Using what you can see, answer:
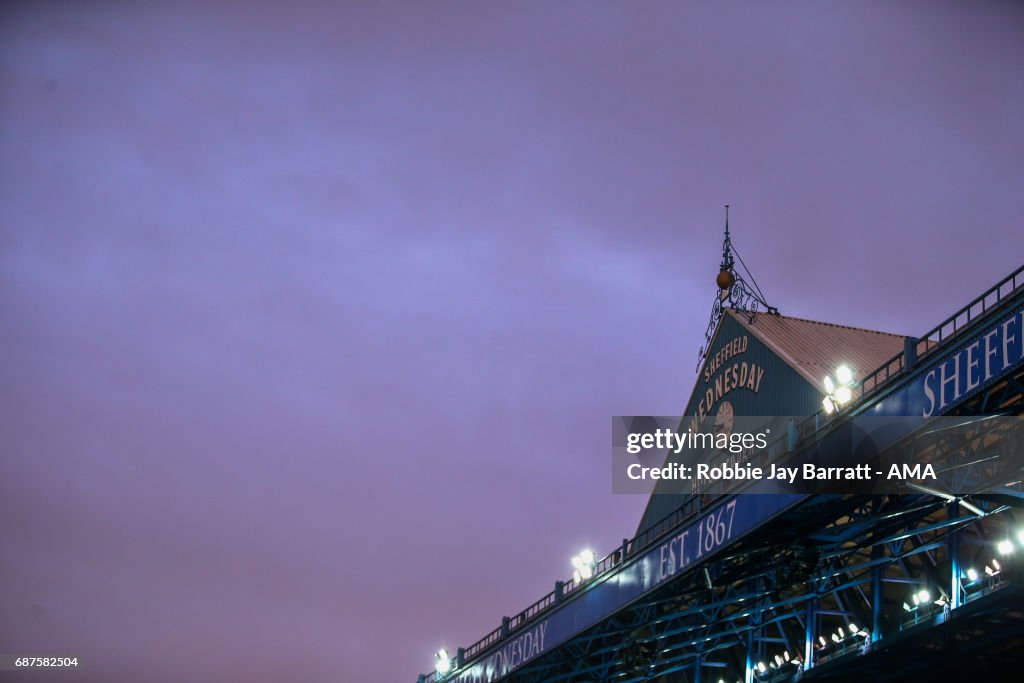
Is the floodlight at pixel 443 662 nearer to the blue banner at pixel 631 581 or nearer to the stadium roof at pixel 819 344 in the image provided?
the blue banner at pixel 631 581

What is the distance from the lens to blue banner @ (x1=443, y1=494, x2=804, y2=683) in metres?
26.1

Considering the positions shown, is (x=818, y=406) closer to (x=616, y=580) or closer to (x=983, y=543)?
(x=616, y=580)

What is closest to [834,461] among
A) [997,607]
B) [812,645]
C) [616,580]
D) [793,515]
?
[793,515]

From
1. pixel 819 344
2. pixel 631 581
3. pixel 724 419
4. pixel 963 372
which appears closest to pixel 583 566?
pixel 631 581

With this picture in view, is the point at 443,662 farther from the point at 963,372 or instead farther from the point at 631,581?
the point at 963,372

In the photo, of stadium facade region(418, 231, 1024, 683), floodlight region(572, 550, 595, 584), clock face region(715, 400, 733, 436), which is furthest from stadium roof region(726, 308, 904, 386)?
floodlight region(572, 550, 595, 584)

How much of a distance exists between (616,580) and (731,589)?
149 inches

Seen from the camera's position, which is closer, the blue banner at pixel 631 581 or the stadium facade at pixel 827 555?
the stadium facade at pixel 827 555

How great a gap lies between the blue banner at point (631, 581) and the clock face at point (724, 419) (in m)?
8.48

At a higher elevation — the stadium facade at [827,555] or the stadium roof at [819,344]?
the stadium roof at [819,344]

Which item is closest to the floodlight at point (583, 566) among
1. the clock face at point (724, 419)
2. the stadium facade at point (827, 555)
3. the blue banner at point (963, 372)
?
the stadium facade at point (827, 555)

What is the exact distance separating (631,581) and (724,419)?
10.4 metres

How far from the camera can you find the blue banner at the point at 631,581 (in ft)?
85.7

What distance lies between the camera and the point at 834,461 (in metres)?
23.6
